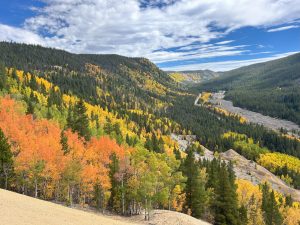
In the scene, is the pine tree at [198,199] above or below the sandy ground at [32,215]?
below

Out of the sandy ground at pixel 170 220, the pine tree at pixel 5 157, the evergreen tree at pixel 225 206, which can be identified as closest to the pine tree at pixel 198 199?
the evergreen tree at pixel 225 206

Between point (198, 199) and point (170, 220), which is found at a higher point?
point (170, 220)

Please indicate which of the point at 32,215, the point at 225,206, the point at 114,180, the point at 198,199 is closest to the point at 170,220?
the point at 198,199

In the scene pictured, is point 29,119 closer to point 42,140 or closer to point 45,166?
point 42,140

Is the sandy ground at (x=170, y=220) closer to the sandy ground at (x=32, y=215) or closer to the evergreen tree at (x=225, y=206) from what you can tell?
the evergreen tree at (x=225, y=206)

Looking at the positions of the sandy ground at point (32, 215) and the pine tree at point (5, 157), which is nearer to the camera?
the sandy ground at point (32, 215)

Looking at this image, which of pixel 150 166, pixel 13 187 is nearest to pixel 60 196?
pixel 13 187

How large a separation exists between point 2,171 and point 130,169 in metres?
27.0

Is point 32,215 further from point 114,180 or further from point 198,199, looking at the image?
point 198,199

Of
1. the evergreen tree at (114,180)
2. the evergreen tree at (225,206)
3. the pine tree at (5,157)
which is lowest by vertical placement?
the evergreen tree at (225,206)

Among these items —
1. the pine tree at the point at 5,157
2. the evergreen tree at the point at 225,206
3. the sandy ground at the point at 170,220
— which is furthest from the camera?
the evergreen tree at the point at 225,206

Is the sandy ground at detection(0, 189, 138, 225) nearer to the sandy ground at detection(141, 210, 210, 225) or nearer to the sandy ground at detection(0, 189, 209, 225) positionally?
the sandy ground at detection(0, 189, 209, 225)

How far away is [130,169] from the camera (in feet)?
255

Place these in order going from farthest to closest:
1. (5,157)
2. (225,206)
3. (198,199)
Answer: (198,199), (225,206), (5,157)
